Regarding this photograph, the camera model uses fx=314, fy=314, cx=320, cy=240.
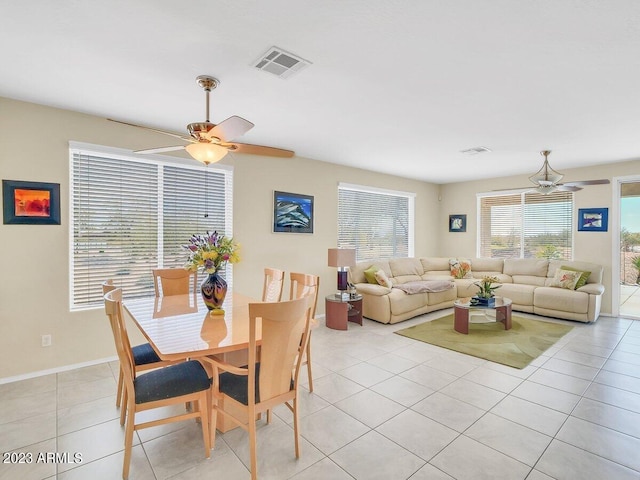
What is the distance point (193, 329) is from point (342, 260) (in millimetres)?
2967

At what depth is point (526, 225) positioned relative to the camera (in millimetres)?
6531

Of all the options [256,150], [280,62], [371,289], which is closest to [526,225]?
[371,289]

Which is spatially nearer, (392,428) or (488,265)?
(392,428)

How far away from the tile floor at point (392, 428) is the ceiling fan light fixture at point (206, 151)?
80.2 inches

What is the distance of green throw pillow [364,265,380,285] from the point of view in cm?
536

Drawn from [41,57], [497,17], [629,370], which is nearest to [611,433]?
[629,370]

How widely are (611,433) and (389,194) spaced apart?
5015 millimetres

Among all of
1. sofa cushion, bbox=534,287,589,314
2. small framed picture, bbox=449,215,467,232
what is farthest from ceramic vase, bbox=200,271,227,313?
small framed picture, bbox=449,215,467,232

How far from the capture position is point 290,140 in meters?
4.17

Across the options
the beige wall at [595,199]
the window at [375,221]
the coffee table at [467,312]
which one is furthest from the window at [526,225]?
the coffee table at [467,312]

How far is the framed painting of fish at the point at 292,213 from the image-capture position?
4.78 meters

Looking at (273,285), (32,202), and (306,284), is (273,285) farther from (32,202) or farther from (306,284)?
(32,202)

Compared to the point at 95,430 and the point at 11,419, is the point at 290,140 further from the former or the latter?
the point at 11,419

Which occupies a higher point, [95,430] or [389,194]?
[389,194]
